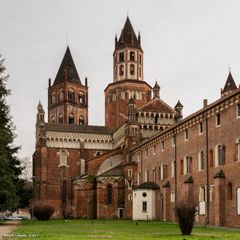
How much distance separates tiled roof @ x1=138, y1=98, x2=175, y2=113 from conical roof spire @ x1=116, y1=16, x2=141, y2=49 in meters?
15.5

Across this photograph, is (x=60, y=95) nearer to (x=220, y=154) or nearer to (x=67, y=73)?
(x=67, y=73)

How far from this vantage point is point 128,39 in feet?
312

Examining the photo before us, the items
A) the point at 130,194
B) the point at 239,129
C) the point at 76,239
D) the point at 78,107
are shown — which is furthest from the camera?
the point at 78,107

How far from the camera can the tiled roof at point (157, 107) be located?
3209 inches

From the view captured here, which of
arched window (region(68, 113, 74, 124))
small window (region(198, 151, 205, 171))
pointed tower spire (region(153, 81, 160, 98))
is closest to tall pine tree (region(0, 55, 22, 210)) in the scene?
small window (region(198, 151, 205, 171))

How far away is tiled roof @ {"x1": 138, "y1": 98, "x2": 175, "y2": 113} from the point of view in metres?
81.5

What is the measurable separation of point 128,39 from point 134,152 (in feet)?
94.0

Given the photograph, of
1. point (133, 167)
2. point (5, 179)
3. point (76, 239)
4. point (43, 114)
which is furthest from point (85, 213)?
point (76, 239)

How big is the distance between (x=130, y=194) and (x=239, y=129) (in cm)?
3309

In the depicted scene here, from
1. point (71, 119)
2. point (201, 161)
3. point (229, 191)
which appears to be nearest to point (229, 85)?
point (71, 119)

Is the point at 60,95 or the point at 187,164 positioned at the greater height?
the point at 60,95

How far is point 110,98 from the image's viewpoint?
92438 mm

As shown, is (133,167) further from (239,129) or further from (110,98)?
(239,129)

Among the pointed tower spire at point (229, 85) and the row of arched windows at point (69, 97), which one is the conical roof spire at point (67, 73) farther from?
the pointed tower spire at point (229, 85)
